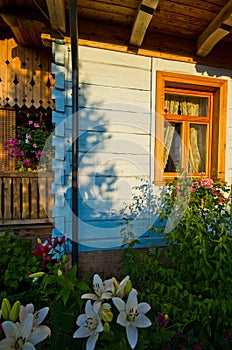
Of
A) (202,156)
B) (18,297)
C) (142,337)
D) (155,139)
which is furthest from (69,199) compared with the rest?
(202,156)

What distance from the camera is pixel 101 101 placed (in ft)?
8.21

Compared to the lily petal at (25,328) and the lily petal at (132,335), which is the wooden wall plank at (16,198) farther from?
the lily petal at (132,335)

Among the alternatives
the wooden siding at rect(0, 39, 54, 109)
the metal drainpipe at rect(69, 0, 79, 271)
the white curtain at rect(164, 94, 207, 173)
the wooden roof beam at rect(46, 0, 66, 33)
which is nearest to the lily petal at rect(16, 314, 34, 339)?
the metal drainpipe at rect(69, 0, 79, 271)

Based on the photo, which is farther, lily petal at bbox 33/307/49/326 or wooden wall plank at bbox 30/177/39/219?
wooden wall plank at bbox 30/177/39/219

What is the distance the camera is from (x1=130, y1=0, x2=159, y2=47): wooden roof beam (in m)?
2.02

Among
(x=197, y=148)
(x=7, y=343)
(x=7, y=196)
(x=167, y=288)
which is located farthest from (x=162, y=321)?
(x=7, y=196)

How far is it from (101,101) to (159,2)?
1.08 metres

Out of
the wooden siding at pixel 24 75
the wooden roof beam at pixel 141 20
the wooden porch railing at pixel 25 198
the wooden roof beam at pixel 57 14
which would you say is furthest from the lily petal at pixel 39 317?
the wooden siding at pixel 24 75

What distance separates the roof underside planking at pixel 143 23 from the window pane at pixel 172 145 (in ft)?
2.65

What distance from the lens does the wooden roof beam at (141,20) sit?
79.6 inches

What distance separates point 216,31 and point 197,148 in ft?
4.34

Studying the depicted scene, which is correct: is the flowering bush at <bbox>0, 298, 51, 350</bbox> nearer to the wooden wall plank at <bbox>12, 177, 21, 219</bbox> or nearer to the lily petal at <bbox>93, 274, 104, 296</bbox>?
the lily petal at <bbox>93, 274, 104, 296</bbox>

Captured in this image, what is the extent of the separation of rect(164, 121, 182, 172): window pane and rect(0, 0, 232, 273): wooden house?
0.01m

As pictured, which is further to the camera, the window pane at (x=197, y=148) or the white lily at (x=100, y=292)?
the window pane at (x=197, y=148)
